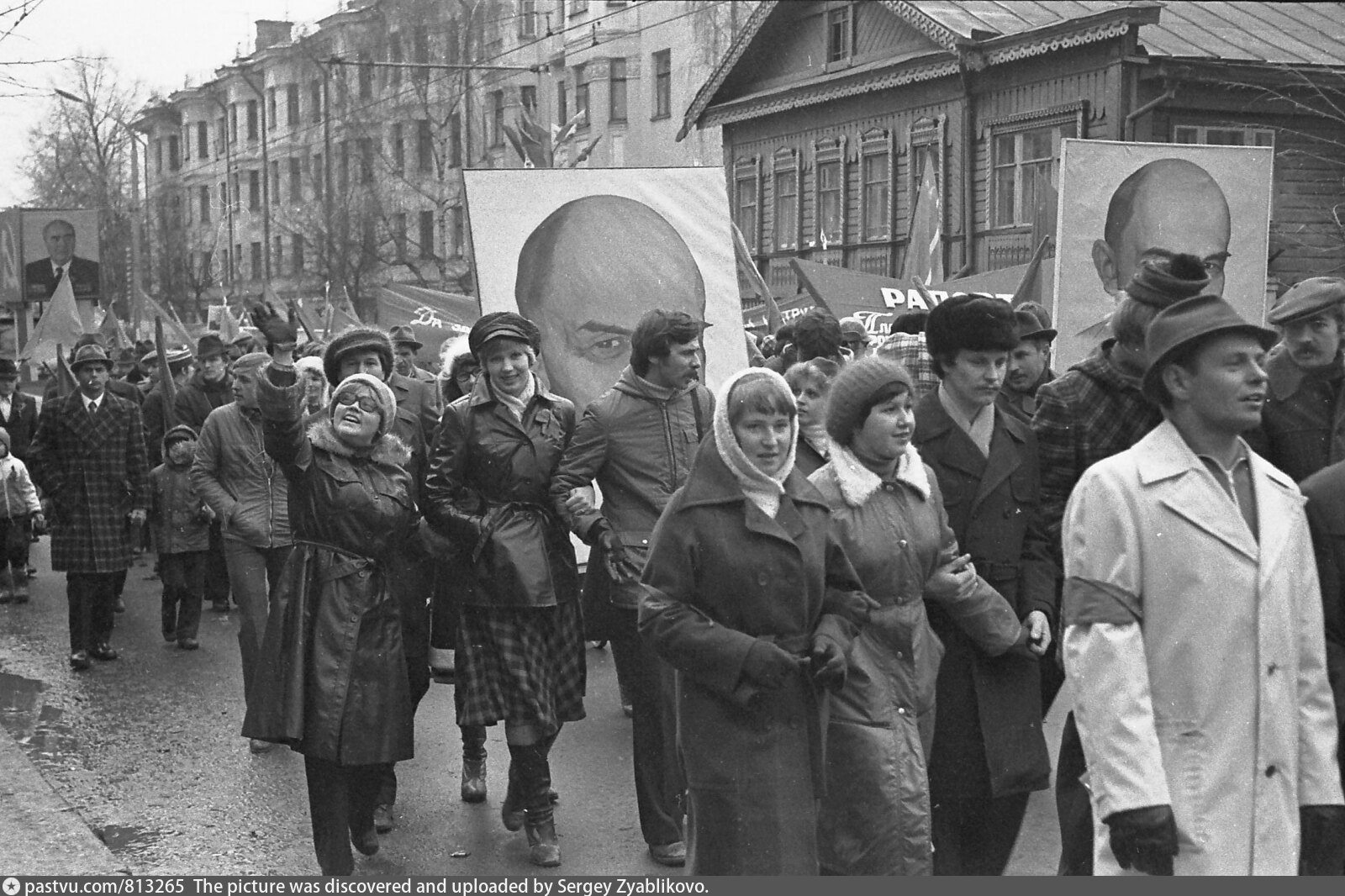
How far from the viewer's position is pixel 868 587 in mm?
4871

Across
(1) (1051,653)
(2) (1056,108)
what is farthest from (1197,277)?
A: (2) (1056,108)

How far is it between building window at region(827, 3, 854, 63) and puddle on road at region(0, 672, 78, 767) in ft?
86.4

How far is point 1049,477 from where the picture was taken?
5.48 m

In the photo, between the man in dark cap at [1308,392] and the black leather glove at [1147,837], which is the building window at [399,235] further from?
the black leather glove at [1147,837]

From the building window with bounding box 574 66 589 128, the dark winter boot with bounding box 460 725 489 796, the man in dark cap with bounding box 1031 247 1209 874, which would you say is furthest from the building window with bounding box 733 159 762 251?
the man in dark cap with bounding box 1031 247 1209 874

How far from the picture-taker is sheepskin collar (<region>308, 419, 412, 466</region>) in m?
6.01

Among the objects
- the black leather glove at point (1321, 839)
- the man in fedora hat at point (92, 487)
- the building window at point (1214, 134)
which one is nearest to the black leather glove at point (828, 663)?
the black leather glove at point (1321, 839)

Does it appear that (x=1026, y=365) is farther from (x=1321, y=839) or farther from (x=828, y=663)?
(x=1321, y=839)

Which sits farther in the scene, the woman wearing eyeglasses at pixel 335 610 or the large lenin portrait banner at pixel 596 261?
the large lenin portrait banner at pixel 596 261

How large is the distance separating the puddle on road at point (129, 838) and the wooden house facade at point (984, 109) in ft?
52.5

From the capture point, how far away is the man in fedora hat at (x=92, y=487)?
10984mm

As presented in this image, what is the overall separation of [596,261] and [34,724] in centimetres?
355

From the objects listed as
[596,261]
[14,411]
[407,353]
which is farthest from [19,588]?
[596,261]

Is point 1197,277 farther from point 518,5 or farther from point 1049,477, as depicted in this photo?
point 518,5
